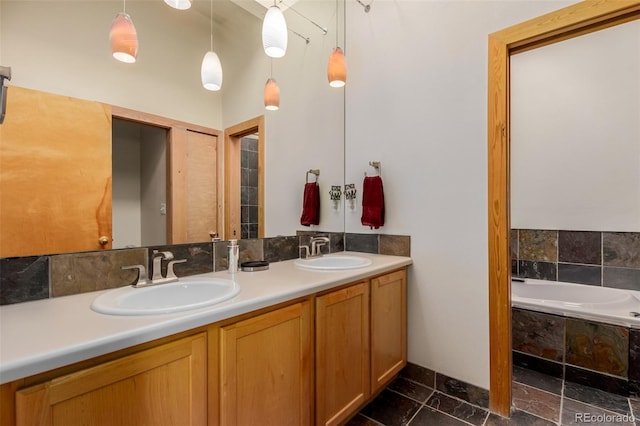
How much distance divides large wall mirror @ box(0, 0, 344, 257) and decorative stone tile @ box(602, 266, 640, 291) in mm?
2222

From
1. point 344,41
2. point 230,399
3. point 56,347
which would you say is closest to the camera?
point 56,347

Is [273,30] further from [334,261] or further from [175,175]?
[334,261]

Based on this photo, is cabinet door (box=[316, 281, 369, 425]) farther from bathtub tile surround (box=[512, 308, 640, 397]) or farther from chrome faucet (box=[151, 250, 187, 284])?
bathtub tile surround (box=[512, 308, 640, 397])

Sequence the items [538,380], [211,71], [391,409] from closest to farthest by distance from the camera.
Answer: [211,71] < [391,409] < [538,380]

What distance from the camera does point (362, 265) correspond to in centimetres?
166

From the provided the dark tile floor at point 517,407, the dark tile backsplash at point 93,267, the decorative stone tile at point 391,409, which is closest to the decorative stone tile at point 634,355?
the dark tile floor at point 517,407

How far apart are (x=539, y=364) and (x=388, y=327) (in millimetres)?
1201

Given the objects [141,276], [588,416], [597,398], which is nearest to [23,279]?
[141,276]

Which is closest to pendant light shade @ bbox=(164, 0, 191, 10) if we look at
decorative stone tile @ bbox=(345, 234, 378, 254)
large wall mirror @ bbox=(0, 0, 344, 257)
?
large wall mirror @ bbox=(0, 0, 344, 257)

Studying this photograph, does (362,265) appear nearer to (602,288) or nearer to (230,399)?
(230,399)

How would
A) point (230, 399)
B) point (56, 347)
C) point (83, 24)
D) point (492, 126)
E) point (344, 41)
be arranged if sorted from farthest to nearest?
point (344, 41) → point (492, 126) → point (83, 24) → point (230, 399) → point (56, 347)

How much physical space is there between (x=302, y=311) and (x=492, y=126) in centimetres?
140

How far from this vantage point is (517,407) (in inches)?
64.4

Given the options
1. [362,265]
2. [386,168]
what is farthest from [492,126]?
[362,265]
